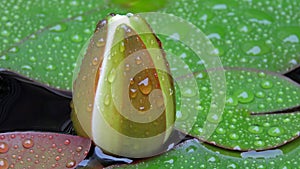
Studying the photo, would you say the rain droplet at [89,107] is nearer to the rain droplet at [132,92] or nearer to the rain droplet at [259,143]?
the rain droplet at [132,92]

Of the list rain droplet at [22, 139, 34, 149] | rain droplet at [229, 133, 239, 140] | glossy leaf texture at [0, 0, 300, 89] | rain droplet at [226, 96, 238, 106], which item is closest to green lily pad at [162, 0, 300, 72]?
glossy leaf texture at [0, 0, 300, 89]

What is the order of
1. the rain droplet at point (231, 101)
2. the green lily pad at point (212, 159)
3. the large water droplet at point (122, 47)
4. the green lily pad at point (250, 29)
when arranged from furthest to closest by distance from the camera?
the green lily pad at point (250, 29)
the rain droplet at point (231, 101)
the green lily pad at point (212, 159)
the large water droplet at point (122, 47)

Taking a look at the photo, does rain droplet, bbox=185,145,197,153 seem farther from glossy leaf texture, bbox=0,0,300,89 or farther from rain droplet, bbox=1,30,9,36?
rain droplet, bbox=1,30,9,36

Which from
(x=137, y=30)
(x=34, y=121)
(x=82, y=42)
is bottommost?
(x=34, y=121)

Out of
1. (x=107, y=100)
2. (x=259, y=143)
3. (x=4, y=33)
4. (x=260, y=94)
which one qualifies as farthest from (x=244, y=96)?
(x=4, y=33)

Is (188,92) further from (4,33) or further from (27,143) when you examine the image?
(4,33)

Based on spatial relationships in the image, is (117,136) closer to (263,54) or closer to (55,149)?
(55,149)

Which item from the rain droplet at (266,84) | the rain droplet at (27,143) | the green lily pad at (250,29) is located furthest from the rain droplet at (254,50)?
the rain droplet at (27,143)

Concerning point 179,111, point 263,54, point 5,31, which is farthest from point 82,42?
point 263,54

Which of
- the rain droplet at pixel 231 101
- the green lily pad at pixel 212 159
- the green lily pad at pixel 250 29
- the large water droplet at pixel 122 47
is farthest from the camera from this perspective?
the green lily pad at pixel 250 29
